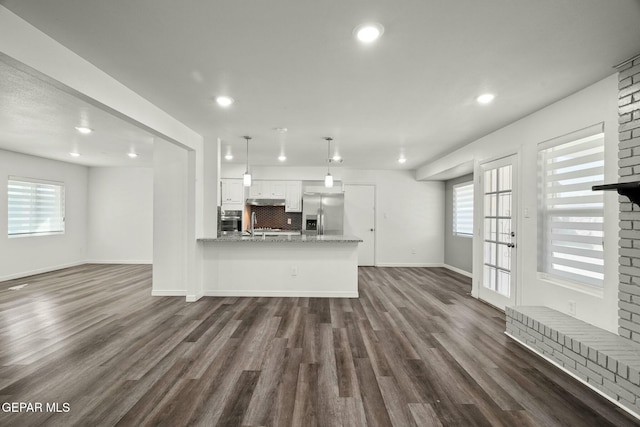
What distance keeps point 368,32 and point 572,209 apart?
8.60 feet

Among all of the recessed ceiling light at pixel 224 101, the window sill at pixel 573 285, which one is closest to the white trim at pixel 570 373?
the window sill at pixel 573 285

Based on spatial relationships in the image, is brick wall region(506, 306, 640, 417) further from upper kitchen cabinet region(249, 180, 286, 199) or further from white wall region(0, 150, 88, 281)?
white wall region(0, 150, 88, 281)

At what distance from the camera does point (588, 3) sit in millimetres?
1607

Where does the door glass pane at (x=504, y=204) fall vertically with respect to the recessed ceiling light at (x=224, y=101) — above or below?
below

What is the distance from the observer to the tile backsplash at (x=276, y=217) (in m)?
7.23

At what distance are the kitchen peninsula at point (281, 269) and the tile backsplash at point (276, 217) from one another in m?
2.66

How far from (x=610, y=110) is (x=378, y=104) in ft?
6.32

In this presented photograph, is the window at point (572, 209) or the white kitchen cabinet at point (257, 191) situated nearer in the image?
the window at point (572, 209)

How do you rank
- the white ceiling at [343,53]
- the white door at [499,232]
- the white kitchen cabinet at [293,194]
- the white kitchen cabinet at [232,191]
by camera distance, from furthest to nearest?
the white kitchen cabinet at [293,194] < the white kitchen cabinet at [232,191] < the white door at [499,232] < the white ceiling at [343,53]

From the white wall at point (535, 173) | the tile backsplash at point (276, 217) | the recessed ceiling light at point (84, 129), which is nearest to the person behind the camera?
the white wall at point (535, 173)

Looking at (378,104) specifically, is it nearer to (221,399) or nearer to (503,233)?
(503,233)

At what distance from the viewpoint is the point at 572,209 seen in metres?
2.87

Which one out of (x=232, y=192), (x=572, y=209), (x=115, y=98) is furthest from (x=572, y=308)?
(x=232, y=192)

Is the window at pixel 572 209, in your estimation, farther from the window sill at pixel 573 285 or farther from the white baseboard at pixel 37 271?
the white baseboard at pixel 37 271
